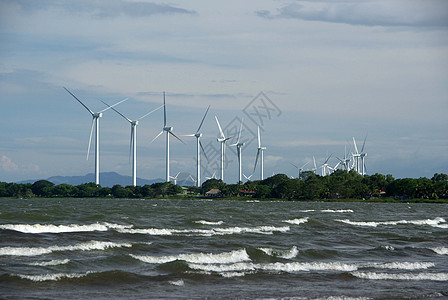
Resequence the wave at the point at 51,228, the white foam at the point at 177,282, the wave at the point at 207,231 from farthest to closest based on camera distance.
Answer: the wave at the point at 207,231 < the wave at the point at 51,228 < the white foam at the point at 177,282

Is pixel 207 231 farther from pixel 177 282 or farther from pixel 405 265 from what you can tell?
pixel 177 282

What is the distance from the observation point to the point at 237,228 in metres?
51.8

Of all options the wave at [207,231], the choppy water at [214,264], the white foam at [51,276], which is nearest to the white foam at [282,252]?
the choppy water at [214,264]

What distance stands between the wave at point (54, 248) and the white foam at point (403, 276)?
1453 cm

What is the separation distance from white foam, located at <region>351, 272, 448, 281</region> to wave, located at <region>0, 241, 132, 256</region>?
47.7 feet

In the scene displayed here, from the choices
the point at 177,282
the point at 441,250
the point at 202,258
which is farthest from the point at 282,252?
the point at 177,282

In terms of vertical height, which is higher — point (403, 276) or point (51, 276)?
point (51, 276)

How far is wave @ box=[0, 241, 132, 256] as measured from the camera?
31.4 m

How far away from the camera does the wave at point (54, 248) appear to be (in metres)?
31.4

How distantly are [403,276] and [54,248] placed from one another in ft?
60.4

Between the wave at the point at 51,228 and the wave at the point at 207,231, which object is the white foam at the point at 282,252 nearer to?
the wave at the point at 207,231

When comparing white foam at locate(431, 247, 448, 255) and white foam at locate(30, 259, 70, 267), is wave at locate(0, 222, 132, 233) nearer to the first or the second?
white foam at locate(30, 259, 70, 267)

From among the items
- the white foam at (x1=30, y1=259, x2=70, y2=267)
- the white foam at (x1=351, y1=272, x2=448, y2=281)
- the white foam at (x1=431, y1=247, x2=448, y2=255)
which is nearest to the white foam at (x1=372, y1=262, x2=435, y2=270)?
the white foam at (x1=351, y1=272, x2=448, y2=281)

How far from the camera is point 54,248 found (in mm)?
33531
